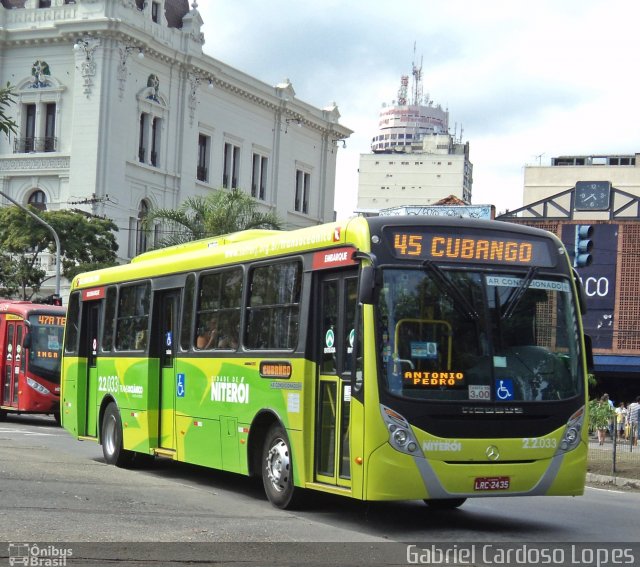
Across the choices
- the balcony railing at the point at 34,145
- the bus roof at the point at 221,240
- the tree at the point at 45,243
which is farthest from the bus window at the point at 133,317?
the balcony railing at the point at 34,145

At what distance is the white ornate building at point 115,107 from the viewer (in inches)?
2370

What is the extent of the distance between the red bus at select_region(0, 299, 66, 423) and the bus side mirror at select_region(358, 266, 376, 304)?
2041 centimetres

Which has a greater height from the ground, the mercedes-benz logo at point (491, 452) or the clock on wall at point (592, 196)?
the clock on wall at point (592, 196)

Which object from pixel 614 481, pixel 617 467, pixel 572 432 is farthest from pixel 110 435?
pixel 617 467

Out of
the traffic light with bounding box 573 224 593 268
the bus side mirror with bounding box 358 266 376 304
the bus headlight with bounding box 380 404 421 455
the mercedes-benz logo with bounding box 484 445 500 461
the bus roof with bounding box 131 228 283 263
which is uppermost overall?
the traffic light with bounding box 573 224 593 268

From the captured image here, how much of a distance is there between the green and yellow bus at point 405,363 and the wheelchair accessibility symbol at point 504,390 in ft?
0.07

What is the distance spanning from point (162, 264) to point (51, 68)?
47.8 m

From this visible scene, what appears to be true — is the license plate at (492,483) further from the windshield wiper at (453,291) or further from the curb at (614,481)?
the curb at (614,481)

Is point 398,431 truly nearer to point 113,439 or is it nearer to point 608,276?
point 113,439

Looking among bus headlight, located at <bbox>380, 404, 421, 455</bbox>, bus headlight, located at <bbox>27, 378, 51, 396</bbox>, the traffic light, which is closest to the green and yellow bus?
bus headlight, located at <bbox>380, 404, 421, 455</bbox>

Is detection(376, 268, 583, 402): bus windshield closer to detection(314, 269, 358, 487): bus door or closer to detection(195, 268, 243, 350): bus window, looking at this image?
detection(314, 269, 358, 487): bus door

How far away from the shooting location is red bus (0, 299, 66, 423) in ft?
100

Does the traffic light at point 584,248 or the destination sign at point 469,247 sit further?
the traffic light at point 584,248

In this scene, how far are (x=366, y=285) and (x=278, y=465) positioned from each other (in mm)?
2829
